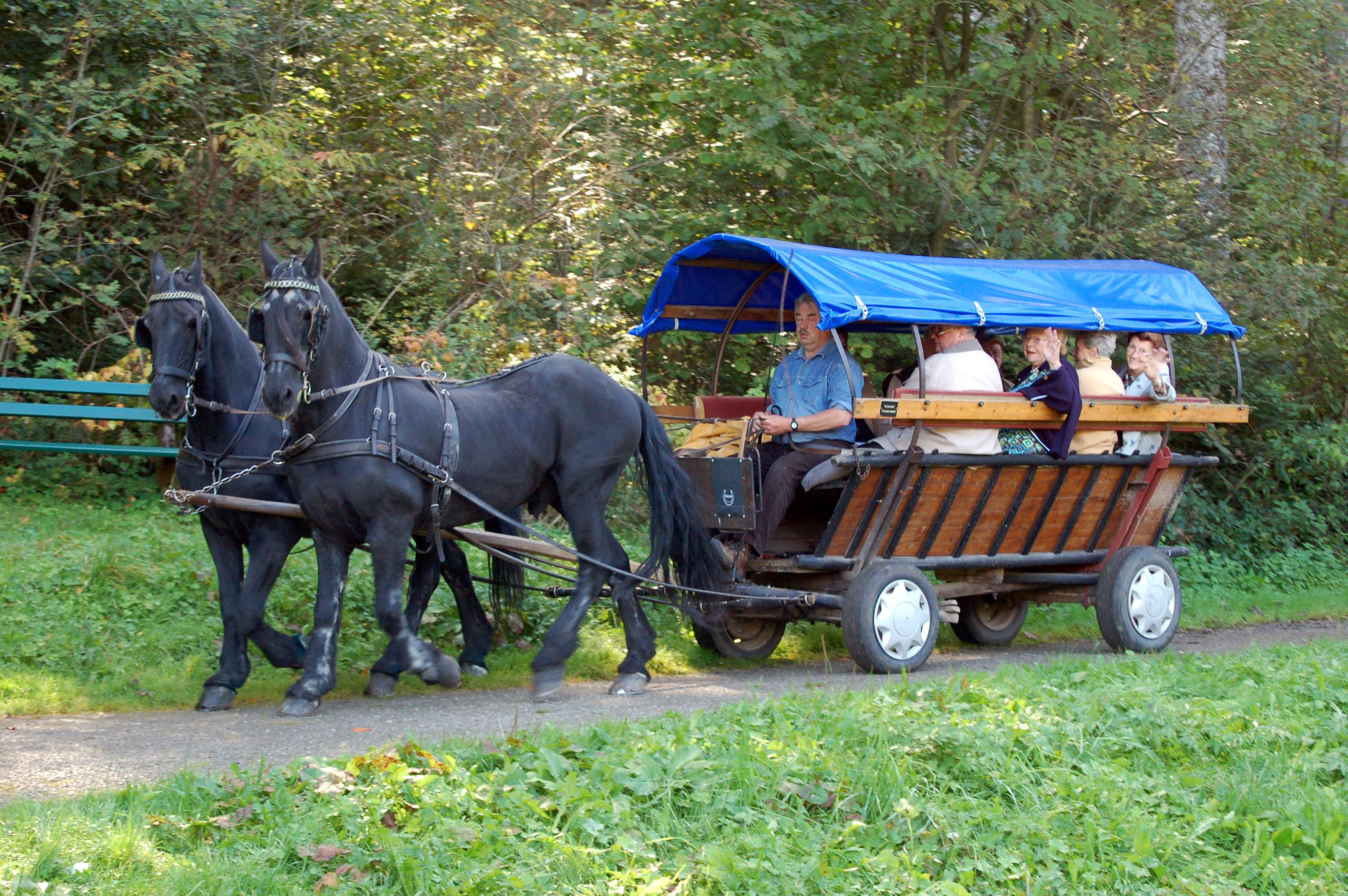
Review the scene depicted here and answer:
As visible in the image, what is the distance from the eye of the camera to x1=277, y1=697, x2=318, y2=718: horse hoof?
18.1 feet

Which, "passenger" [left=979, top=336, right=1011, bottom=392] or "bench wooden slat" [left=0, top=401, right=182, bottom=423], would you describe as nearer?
"passenger" [left=979, top=336, right=1011, bottom=392]

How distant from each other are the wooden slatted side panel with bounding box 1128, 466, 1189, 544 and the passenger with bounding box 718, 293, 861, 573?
2.24m

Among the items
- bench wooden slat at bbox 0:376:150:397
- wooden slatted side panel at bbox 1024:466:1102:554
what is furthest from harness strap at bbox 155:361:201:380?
wooden slatted side panel at bbox 1024:466:1102:554

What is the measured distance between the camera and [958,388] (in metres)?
7.09

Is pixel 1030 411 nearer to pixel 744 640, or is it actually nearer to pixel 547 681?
pixel 744 640

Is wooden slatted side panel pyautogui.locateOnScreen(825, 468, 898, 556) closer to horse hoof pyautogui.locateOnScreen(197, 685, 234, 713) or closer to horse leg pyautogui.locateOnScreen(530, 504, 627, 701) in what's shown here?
horse leg pyautogui.locateOnScreen(530, 504, 627, 701)

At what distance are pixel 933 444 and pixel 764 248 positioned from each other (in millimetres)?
1445

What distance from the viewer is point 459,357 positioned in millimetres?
9500

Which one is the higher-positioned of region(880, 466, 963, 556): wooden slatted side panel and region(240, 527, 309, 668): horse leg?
region(880, 466, 963, 556): wooden slatted side panel

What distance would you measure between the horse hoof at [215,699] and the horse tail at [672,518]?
2.13 metres

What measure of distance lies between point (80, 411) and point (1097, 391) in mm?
7574

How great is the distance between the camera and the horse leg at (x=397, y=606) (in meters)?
5.68

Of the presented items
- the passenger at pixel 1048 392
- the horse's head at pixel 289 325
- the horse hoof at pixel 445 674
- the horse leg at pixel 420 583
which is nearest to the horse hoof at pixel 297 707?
the horse hoof at pixel 445 674

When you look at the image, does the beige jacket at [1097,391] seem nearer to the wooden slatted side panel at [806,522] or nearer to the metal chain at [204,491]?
the wooden slatted side panel at [806,522]
